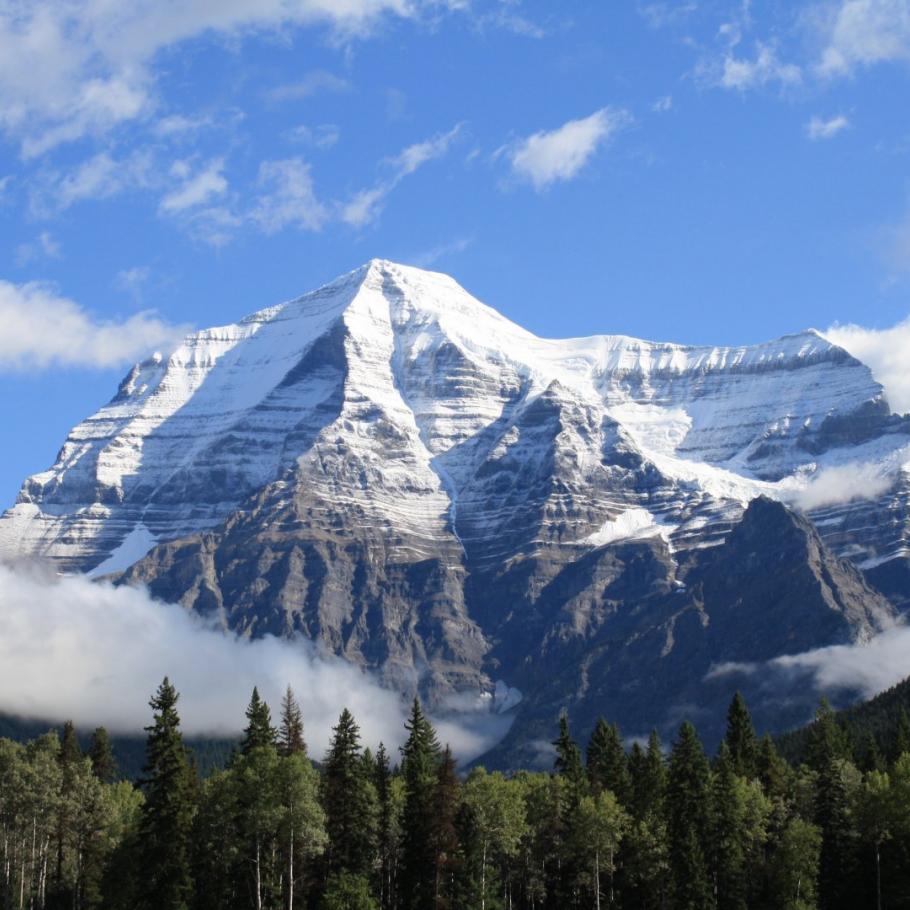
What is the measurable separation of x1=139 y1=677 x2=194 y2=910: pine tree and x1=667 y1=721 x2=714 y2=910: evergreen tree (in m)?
38.2

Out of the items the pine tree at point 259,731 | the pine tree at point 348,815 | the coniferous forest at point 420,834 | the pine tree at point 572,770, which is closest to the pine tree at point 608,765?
the coniferous forest at point 420,834

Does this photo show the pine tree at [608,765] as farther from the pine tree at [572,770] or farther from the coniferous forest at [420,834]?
the pine tree at [572,770]


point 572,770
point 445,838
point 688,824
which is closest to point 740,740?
point 572,770

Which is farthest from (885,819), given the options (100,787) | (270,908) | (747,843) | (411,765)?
(100,787)

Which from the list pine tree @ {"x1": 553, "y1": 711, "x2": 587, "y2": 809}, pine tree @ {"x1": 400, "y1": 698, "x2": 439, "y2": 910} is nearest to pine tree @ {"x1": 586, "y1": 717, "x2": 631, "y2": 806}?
pine tree @ {"x1": 553, "y1": 711, "x2": 587, "y2": 809}

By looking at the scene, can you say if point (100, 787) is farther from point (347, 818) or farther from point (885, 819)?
point (885, 819)

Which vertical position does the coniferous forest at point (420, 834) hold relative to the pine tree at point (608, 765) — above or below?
below

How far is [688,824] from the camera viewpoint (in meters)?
156

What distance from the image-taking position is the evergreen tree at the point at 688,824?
152 m

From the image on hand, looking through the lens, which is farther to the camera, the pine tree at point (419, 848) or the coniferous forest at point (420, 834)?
the pine tree at point (419, 848)

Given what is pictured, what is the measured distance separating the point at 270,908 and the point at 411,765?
62.1ft

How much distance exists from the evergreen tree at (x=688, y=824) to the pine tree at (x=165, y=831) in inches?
1504

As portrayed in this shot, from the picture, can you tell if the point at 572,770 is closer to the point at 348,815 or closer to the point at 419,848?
the point at 419,848

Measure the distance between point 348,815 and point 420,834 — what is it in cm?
563
